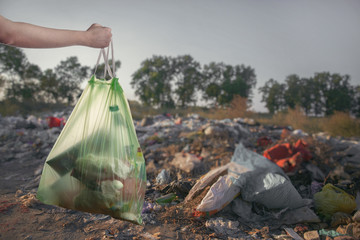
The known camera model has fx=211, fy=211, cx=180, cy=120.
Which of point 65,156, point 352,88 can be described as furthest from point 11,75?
point 352,88

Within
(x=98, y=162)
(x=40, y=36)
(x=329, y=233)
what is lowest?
(x=329, y=233)

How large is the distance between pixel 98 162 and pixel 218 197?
108cm

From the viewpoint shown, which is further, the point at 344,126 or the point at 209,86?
the point at 209,86

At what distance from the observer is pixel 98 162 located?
122cm

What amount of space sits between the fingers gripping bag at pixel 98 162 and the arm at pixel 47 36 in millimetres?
167

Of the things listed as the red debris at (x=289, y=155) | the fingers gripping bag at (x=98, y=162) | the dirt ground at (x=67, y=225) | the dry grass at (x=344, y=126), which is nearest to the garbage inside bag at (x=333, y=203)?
the red debris at (x=289, y=155)

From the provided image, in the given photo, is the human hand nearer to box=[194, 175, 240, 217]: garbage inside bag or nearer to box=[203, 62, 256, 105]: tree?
box=[194, 175, 240, 217]: garbage inside bag

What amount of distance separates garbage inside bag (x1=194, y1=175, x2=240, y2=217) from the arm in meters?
1.40

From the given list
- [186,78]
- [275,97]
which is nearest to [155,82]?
[186,78]

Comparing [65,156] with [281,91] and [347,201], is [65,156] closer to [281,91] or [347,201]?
[347,201]

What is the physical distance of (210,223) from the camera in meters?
1.70

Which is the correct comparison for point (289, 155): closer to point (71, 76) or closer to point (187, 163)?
point (187, 163)

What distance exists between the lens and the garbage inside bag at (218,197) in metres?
1.75

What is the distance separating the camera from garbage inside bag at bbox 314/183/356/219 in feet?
6.00
